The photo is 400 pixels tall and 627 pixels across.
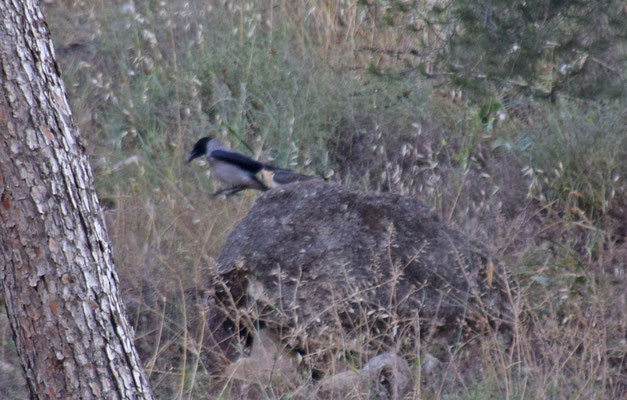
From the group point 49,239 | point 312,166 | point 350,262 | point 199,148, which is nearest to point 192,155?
point 199,148

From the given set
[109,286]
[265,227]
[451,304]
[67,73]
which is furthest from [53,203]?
[67,73]

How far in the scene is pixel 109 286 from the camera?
2322mm

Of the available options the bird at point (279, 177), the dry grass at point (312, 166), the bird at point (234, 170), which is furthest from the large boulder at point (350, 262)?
the bird at point (234, 170)

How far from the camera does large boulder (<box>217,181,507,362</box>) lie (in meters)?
3.91

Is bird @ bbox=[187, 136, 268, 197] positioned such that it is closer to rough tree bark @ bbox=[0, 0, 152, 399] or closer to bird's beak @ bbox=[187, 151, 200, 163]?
bird's beak @ bbox=[187, 151, 200, 163]

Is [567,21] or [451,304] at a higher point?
[567,21]

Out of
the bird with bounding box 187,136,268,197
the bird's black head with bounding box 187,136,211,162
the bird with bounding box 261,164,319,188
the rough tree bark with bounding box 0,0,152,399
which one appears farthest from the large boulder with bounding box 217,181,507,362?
the bird's black head with bounding box 187,136,211,162

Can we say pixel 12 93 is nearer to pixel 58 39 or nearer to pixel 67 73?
pixel 67 73

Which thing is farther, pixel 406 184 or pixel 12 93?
pixel 406 184

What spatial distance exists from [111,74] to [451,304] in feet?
14.3

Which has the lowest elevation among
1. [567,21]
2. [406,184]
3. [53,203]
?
[406,184]

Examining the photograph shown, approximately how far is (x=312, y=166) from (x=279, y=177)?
887mm

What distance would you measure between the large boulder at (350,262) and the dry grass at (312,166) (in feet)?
0.33

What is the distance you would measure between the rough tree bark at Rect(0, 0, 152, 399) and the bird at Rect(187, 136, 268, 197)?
3169 millimetres
